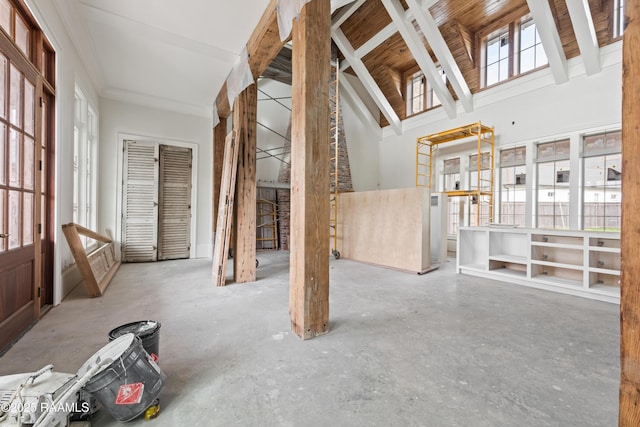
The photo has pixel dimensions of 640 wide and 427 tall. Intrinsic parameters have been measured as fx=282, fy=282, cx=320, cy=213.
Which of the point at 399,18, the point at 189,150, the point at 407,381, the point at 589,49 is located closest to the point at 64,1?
the point at 189,150

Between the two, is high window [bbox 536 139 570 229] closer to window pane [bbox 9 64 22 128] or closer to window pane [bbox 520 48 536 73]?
window pane [bbox 520 48 536 73]

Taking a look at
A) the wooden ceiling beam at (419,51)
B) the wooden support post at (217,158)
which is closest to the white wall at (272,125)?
the wooden support post at (217,158)

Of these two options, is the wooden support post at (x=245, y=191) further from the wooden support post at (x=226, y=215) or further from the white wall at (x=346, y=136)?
the white wall at (x=346, y=136)

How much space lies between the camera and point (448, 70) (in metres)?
5.77

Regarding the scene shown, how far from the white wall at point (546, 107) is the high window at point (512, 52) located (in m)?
0.37

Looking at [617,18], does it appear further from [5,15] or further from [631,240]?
[5,15]

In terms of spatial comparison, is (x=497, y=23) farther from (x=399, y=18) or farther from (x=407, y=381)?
(x=407, y=381)

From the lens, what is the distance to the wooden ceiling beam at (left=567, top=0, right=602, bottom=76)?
4.17 meters

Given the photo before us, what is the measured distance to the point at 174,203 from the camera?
5.34 meters

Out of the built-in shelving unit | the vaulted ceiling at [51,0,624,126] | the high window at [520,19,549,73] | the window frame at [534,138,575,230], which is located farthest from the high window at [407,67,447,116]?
the built-in shelving unit

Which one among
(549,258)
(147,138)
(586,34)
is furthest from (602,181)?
(147,138)

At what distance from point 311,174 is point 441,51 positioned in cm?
511

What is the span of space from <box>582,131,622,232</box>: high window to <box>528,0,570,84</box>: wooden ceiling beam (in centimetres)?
125

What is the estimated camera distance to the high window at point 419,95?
7.30m
